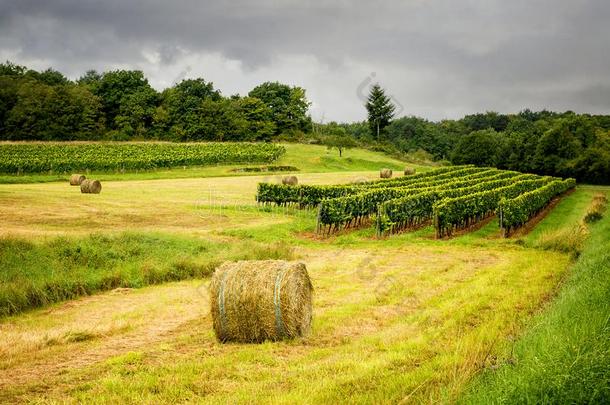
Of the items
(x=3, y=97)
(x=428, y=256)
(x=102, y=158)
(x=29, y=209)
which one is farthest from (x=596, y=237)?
(x=3, y=97)

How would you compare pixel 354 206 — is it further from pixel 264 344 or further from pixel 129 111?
pixel 129 111

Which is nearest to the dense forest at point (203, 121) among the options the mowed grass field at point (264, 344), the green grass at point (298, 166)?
the green grass at point (298, 166)

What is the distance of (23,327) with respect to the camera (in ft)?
39.5

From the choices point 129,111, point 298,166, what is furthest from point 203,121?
Answer: point 298,166

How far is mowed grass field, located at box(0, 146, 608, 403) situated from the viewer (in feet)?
24.7

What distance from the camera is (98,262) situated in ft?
55.8

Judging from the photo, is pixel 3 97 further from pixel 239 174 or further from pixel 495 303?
pixel 495 303

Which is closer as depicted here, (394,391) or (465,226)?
(394,391)

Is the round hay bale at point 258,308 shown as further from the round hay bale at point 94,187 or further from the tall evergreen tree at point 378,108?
the tall evergreen tree at point 378,108

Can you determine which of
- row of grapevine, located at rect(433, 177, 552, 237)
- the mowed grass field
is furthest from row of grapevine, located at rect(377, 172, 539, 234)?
the mowed grass field

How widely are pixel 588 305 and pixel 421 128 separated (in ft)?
452

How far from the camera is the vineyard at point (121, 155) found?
59094 millimetres

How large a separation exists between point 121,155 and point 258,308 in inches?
2536

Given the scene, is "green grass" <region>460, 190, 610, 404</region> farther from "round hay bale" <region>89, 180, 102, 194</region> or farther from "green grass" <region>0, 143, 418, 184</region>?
"green grass" <region>0, 143, 418, 184</region>
